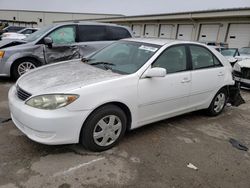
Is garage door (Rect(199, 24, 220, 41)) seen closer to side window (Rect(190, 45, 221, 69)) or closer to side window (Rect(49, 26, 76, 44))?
side window (Rect(49, 26, 76, 44))

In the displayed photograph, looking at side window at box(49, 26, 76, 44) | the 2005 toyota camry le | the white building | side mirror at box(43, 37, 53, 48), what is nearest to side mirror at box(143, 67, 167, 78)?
the 2005 toyota camry le

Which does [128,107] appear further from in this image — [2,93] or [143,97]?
[2,93]

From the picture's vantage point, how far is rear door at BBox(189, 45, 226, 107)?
394cm

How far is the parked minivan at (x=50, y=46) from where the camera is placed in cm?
573

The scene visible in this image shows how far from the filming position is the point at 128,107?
3.05 m

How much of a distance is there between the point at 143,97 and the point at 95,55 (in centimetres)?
141

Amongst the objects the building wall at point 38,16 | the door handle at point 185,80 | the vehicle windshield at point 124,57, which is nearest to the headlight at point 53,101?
the vehicle windshield at point 124,57

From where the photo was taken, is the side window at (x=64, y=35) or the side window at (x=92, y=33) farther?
the side window at (x=92, y=33)

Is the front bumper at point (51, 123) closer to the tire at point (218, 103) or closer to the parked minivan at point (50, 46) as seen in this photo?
the tire at point (218, 103)

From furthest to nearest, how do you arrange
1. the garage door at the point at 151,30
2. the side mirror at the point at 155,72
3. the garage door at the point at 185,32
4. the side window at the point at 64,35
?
1. the garage door at the point at 151,30
2. the garage door at the point at 185,32
3. the side window at the point at 64,35
4. the side mirror at the point at 155,72

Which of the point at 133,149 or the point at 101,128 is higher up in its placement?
the point at 101,128

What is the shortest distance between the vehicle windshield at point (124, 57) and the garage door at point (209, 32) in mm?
16825

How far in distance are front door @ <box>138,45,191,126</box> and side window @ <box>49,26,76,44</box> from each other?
367 cm

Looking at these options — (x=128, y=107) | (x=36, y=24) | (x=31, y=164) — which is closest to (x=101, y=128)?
(x=128, y=107)
